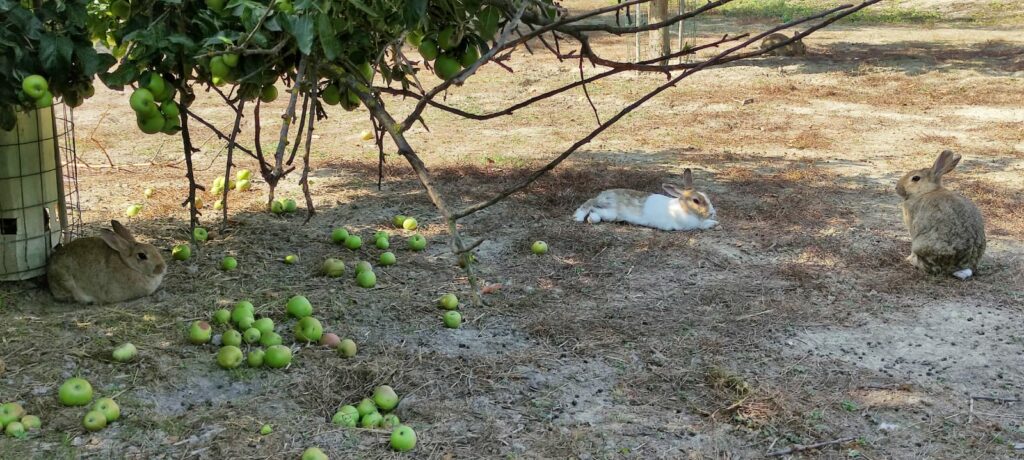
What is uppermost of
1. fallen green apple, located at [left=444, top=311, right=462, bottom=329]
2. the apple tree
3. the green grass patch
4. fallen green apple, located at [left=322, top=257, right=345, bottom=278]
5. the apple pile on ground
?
the green grass patch

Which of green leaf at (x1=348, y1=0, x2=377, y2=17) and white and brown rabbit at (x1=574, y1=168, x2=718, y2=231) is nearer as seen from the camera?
green leaf at (x1=348, y1=0, x2=377, y2=17)

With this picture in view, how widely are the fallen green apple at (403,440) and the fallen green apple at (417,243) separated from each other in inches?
119

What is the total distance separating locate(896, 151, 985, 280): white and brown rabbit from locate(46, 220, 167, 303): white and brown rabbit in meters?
5.54

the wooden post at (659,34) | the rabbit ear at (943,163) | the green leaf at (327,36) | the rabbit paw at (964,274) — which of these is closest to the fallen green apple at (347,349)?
the green leaf at (327,36)

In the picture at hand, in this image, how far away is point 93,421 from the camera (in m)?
4.26

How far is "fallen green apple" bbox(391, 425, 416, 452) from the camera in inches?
168

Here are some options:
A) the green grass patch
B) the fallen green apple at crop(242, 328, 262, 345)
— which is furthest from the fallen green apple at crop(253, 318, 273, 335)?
the green grass patch

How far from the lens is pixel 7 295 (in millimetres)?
5773

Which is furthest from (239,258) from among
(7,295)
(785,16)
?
(785,16)

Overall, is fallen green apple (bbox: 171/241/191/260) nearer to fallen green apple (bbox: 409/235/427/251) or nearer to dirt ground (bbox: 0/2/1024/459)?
dirt ground (bbox: 0/2/1024/459)

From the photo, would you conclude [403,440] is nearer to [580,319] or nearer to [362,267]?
[580,319]

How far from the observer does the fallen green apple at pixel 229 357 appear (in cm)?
496

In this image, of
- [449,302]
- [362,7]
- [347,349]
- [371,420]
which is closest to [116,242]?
[347,349]

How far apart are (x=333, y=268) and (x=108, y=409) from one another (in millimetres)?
2342
